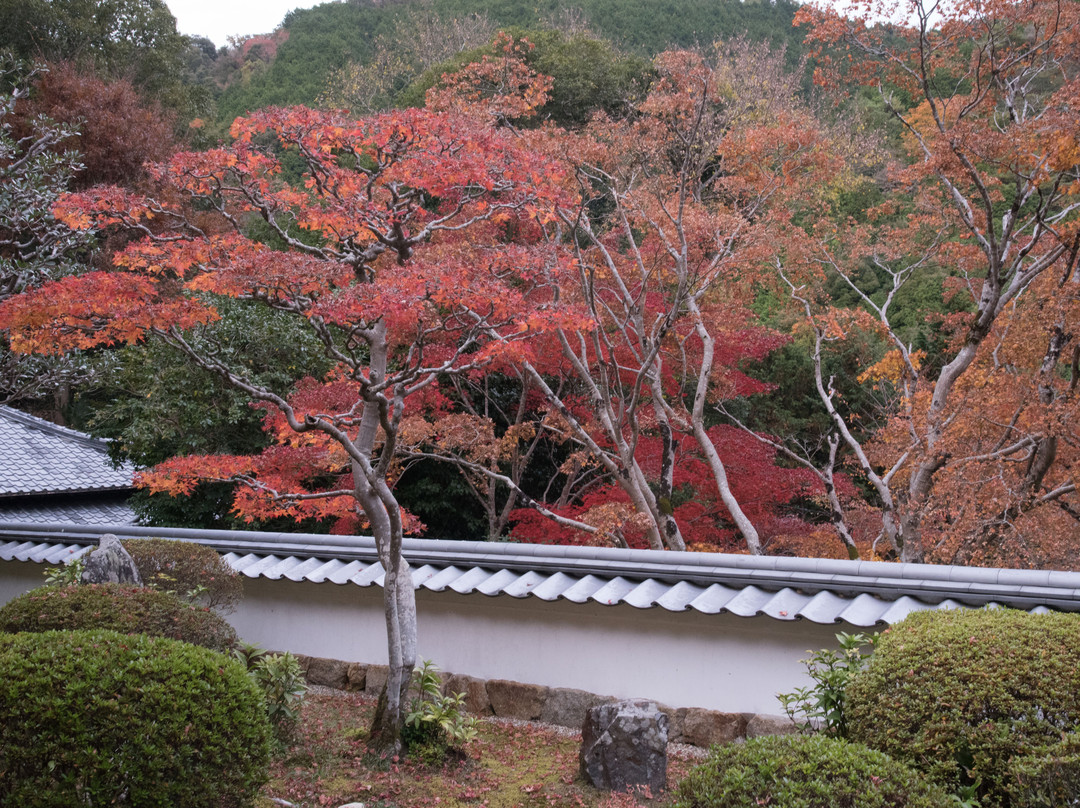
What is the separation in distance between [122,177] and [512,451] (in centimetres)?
1360

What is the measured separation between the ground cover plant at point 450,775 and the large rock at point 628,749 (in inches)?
3.3

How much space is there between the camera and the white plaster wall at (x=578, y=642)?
4.89 m

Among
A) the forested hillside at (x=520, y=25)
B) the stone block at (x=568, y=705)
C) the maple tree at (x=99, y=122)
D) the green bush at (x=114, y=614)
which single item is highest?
the forested hillside at (x=520, y=25)

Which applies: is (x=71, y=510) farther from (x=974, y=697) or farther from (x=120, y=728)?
(x=974, y=697)

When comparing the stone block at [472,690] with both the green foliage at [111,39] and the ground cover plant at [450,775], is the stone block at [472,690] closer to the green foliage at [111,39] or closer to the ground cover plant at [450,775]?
the ground cover plant at [450,775]

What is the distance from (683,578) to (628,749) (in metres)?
1.30

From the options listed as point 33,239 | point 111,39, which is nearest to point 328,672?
point 33,239

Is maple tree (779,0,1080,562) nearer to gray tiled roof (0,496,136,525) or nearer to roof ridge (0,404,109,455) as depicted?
gray tiled roof (0,496,136,525)

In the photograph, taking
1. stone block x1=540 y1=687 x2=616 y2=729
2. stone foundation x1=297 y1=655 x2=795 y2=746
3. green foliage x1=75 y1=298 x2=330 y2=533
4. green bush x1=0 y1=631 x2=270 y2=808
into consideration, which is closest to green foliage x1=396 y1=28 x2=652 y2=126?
green foliage x1=75 y1=298 x2=330 y2=533

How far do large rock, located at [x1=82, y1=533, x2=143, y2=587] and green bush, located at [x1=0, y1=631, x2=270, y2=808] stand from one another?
230 centimetres

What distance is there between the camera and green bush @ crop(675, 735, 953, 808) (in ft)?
8.73

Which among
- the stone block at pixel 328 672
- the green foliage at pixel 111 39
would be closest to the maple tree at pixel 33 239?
the green foliage at pixel 111 39

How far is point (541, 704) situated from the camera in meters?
5.59

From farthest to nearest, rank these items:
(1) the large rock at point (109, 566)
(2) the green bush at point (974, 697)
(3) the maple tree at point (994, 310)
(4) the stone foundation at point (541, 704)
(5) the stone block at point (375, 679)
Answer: (3) the maple tree at point (994, 310), (5) the stone block at point (375, 679), (1) the large rock at point (109, 566), (4) the stone foundation at point (541, 704), (2) the green bush at point (974, 697)
